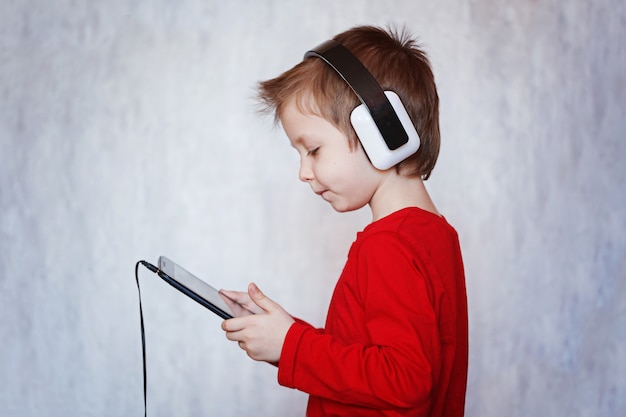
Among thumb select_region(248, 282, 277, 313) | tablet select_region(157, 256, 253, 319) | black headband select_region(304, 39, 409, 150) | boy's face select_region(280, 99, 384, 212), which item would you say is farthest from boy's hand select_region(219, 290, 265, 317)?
black headband select_region(304, 39, 409, 150)

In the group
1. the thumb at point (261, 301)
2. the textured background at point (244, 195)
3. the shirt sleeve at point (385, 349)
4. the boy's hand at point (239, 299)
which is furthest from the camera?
the textured background at point (244, 195)

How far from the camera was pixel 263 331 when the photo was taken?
1019 mm

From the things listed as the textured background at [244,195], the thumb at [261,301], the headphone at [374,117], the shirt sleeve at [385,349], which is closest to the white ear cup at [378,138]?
the headphone at [374,117]

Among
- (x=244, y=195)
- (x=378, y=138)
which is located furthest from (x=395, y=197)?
(x=244, y=195)

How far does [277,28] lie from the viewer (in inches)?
76.6

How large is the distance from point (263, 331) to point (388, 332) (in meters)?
0.16

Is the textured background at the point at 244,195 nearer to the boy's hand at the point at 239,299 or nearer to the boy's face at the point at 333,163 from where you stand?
the boy's hand at the point at 239,299

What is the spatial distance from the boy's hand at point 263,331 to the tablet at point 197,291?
1.3 inches

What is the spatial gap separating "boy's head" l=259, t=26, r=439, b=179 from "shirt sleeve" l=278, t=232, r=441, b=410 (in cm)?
17

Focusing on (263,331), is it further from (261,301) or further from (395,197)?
(395,197)

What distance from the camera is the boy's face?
105 centimetres

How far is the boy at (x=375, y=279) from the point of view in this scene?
0.94 metres

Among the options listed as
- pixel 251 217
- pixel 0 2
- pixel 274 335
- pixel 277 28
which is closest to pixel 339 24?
pixel 277 28

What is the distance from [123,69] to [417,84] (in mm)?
1025
